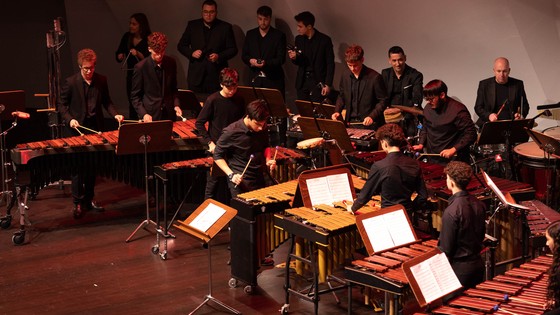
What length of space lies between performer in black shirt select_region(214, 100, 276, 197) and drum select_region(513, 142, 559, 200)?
115 inches

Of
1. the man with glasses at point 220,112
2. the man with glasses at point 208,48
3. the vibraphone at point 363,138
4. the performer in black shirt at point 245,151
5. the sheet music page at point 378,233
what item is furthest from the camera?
the man with glasses at point 208,48

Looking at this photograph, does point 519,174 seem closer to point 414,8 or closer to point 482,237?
point 414,8

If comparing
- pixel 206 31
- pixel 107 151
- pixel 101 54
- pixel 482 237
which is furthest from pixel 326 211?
pixel 101 54

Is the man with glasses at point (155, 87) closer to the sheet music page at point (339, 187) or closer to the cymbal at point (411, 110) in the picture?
the cymbal at point (411, 110)

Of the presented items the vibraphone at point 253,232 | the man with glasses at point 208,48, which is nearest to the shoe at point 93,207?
the man with glasses at point 208,48

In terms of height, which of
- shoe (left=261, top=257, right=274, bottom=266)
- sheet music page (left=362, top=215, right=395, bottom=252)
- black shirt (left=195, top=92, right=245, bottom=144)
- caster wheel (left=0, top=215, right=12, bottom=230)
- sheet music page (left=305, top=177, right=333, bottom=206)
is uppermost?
black shirt (left=195, top=92, right=245, bottom=144)

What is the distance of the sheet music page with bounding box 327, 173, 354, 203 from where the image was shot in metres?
7.56

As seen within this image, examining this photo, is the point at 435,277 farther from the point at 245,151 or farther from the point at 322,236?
the point at 245,151

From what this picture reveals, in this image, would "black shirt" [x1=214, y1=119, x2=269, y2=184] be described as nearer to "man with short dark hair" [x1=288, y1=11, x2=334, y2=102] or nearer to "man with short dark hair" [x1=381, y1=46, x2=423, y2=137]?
"man with short dark hair" [x1=381, y1=46, x2=423, y2=137]

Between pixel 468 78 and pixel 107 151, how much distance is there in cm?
465

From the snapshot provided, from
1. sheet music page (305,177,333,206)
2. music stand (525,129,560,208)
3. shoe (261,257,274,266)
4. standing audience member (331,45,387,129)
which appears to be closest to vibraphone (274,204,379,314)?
sheet music page (305,177,333,206)

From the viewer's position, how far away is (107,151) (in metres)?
9.43

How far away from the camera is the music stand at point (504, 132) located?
30.1 ft

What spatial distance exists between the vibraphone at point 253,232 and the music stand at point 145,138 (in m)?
1.53
